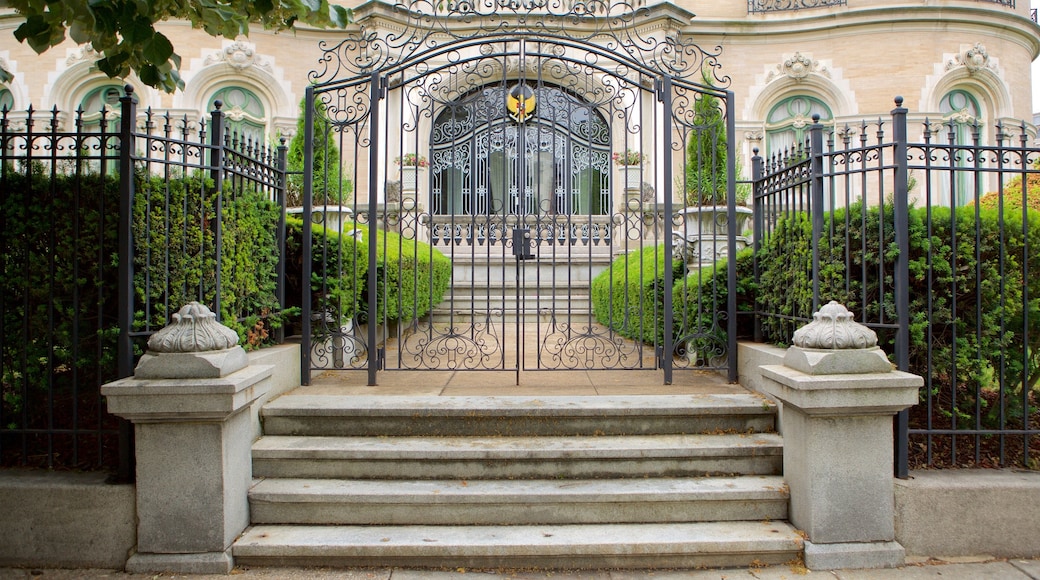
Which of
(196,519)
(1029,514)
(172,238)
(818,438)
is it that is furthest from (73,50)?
(1029,514)

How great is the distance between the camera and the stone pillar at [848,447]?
347 centimetres

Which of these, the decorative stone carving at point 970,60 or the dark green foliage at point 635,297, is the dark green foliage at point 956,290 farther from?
the decorative stone carving at point 970,60

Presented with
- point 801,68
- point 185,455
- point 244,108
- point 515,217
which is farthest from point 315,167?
point 801,68

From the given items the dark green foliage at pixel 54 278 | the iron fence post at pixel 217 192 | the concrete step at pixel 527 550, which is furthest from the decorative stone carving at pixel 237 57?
the concrete step at pixel 527 550

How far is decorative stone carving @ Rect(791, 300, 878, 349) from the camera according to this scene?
11.8 feet

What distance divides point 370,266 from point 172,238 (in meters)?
1.56

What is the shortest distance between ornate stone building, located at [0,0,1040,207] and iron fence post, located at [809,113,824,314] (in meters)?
11.2

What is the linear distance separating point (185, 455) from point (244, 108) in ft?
44.1

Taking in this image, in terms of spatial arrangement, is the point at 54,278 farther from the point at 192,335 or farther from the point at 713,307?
the point at 713,307

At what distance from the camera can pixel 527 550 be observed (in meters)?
3.46

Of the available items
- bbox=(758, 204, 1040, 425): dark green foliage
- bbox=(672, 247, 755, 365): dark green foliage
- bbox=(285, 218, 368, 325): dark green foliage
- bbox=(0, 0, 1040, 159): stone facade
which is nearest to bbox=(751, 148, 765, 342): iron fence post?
bbox=(672, 247, 755, 365): dark green foliage

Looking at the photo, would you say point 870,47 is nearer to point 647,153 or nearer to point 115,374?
point 647,153

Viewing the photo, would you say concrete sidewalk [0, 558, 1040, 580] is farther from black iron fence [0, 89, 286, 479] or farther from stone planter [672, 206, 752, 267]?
stone planter [672, 206, 752, 267]

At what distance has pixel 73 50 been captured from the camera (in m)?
Answer: 14.9
